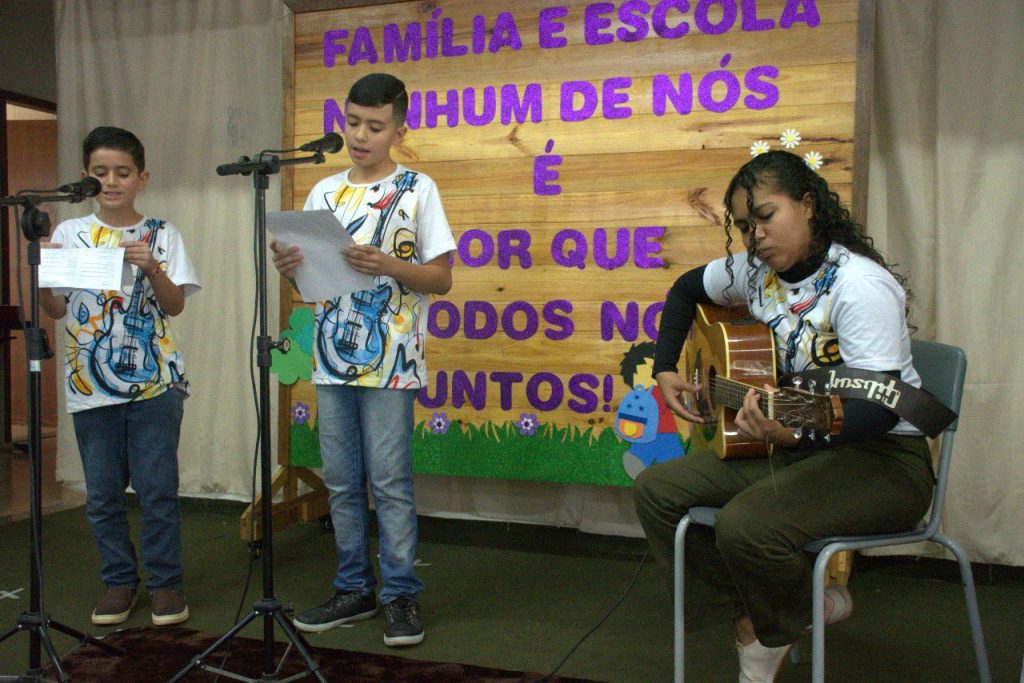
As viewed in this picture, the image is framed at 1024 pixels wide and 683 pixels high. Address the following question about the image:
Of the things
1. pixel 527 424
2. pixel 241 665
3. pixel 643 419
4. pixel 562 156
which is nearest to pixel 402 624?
pixel 241 665

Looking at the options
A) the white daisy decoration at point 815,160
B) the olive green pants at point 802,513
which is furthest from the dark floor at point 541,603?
the white daisy decoration at point 815,160

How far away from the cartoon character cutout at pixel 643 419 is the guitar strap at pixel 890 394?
50.0 inches

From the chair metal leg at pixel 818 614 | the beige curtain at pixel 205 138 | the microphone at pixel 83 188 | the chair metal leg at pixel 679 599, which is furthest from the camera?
the beige curtain at pixel 205 138

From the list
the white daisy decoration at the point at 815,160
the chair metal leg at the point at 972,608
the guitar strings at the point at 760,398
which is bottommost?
the chair metal leg at the point at 972,608

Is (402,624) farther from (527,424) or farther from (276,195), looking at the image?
(276,195)

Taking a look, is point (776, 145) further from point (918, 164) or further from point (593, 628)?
point (593, 628)

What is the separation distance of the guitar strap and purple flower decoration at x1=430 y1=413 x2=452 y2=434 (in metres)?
1.71

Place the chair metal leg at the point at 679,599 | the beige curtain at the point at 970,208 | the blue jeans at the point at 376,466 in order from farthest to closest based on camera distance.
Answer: the beige curtain at the point at 970,208 < the blue jeans at the point at 376,466 < the chair metal leg at the point at 679,599

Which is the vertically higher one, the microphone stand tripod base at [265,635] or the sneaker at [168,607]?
the microphone stand tripod base at [265,635]

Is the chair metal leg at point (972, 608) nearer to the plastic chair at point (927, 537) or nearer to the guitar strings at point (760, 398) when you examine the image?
the plastic chair at point (927, 537)

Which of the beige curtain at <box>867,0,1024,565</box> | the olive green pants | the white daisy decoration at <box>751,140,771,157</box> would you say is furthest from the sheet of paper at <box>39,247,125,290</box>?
the beige curtain at <box>867,0,1024,565</box>

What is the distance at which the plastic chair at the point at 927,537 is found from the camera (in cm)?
167

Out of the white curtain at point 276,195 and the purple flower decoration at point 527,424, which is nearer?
the white curtain at point 276,195

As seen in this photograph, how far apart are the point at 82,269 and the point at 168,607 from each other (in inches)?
38.3
